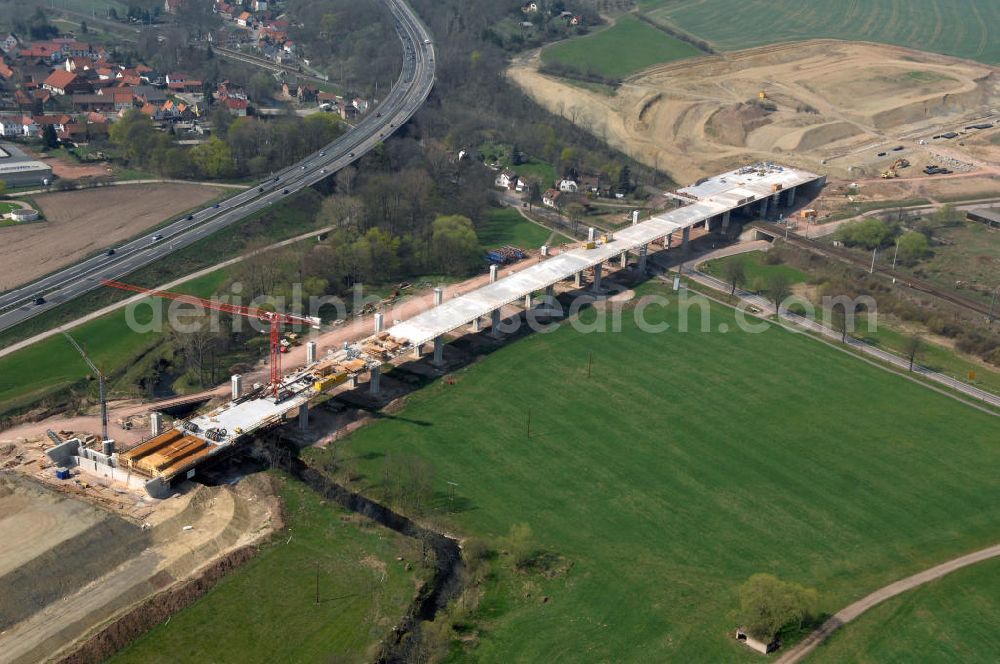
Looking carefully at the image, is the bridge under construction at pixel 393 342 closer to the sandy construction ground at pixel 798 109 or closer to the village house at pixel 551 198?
the village house at pixel 551 198

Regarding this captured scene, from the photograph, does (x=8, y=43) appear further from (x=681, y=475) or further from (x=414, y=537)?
(x=681, y=475)

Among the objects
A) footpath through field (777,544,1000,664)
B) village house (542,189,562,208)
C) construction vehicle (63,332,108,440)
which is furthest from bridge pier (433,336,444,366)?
village house (542,189,562,208)

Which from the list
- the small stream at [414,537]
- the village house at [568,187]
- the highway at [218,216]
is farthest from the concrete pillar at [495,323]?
the village house at [568,187]

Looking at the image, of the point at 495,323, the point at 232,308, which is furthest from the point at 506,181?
the point at 232,308

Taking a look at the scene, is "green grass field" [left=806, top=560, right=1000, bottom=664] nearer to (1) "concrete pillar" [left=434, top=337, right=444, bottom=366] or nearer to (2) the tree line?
(1) "concrete pillar" [left=434, top=337, right=444, bottom=366]

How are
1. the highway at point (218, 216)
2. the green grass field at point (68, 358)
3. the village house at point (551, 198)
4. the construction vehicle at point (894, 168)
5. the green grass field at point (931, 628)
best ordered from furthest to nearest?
the construction vehicle at point (894, 168) → the village house at point (551, 198) → the highway at point (218, 216) → the green grass field at point (68, 358) → the green grass field at point (931, 628)
